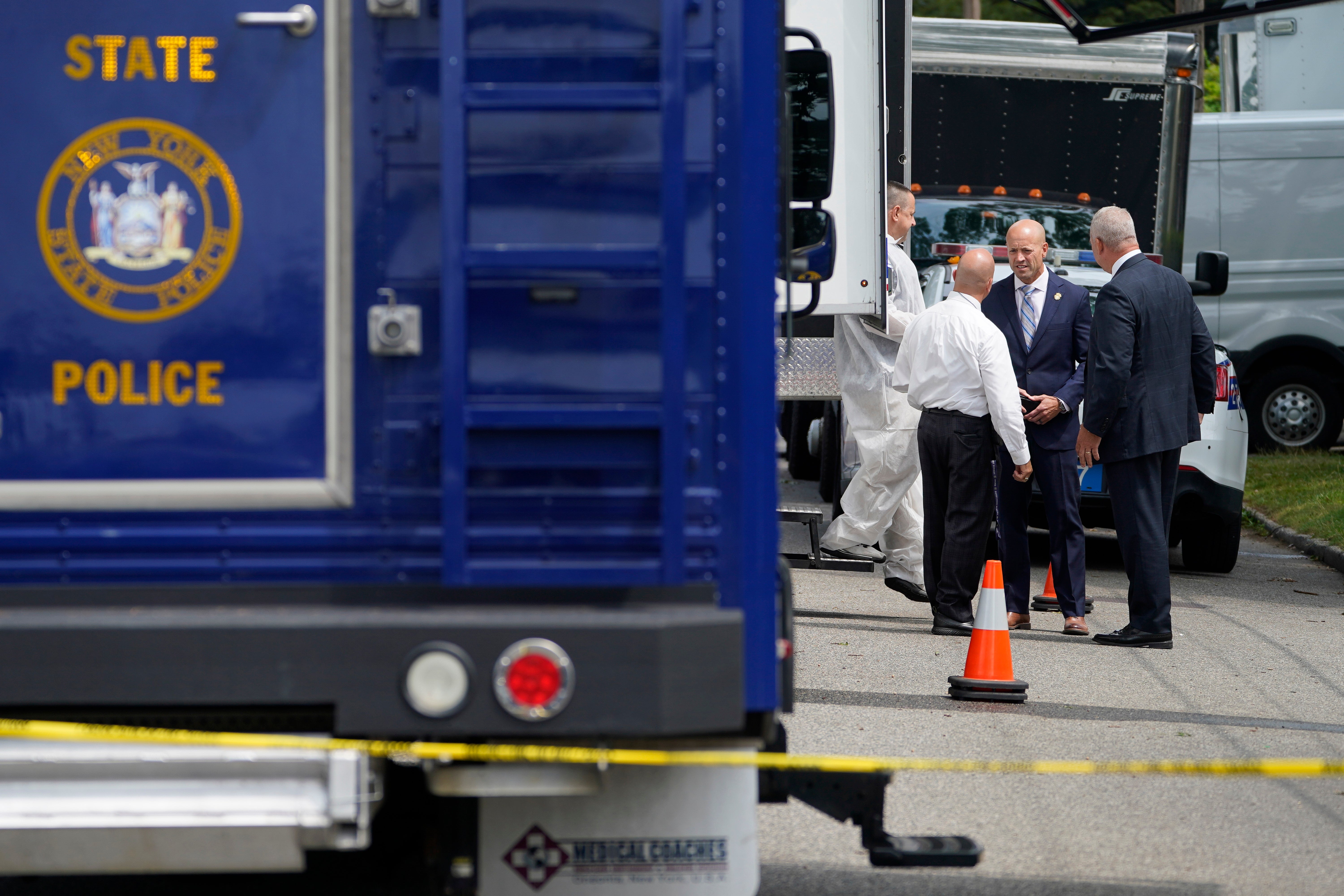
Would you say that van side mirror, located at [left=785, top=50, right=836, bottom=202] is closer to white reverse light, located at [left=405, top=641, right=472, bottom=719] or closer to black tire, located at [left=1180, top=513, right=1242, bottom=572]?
white reverse light, located at [left=405, top=641, right=472, bottom=719]

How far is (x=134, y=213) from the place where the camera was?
313 centimetres

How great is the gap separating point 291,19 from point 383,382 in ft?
2.35

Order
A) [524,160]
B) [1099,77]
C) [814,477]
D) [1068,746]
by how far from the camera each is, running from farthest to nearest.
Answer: [814,477], [1099,77], [1068,746], [524,160]

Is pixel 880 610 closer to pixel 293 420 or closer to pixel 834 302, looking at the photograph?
pixel 834 302

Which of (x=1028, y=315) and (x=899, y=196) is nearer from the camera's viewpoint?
(x=1028, y=315)

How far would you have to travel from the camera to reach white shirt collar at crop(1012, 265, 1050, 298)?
342 inches

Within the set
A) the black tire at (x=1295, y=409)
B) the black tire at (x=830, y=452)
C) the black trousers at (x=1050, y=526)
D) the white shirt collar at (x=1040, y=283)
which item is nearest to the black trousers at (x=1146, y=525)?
the black trousers at (x=1050, y=526)

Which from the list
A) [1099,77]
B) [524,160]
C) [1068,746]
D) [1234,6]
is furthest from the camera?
[1099,77]

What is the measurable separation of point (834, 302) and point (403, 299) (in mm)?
4890

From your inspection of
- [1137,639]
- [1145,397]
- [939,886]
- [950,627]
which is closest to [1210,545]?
[1137,639]

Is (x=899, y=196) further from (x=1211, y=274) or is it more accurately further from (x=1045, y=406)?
(x=1211, y=274)

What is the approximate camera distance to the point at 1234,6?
28.9 feet

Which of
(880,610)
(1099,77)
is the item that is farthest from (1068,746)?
(1099,77)

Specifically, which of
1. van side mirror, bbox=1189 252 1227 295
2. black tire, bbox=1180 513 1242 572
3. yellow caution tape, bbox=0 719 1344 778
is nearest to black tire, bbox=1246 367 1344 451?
van side mirror, bbox=1189 252 1227 295
